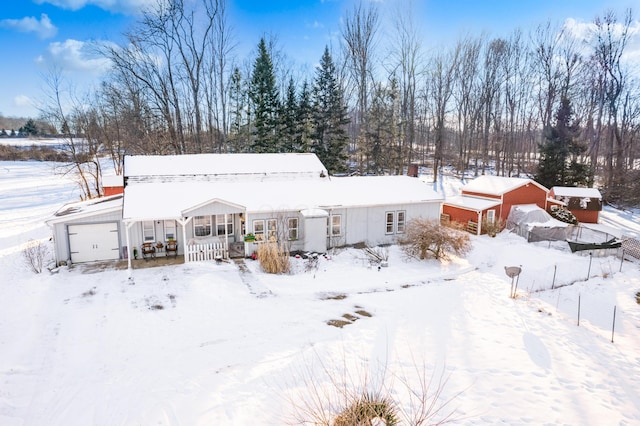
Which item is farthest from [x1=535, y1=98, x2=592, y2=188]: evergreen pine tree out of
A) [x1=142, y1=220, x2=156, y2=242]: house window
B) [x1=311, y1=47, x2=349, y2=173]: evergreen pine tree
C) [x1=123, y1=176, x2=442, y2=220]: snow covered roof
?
Answer: [x1=142, y1=220, x2=156, y2=242]: house window

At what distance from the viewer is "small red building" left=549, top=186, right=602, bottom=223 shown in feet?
77.6

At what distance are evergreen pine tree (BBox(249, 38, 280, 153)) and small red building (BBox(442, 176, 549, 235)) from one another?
50.7 feet

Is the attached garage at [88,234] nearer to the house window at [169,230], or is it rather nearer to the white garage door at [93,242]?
the white garage door at [93,242]

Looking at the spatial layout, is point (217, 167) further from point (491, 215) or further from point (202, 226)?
point (491, 215)

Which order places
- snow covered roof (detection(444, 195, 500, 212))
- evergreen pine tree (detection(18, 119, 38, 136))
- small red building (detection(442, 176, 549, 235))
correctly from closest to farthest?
1. snow covered roof (detection(444, 195, 500, 212))
2. small red building (detection(442, 176, 549, 235))
3. evergreen pine tree (detection(18, 119, 38, 136))

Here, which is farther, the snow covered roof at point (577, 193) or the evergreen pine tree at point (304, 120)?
the evergreen pine tree at point (304, 120)

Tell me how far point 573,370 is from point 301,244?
10.7 meters

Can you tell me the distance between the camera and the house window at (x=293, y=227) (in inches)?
635

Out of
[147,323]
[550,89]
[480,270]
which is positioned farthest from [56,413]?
[550,89]

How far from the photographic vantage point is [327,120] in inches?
1150

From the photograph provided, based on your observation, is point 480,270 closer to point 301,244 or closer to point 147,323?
point 301,244

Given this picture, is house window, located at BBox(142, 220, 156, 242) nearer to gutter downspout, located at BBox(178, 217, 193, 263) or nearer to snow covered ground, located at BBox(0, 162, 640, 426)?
gutter downspout, located at BBox(178, 217, 193, 263)

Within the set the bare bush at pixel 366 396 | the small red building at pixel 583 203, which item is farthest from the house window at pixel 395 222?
the small red building at pixel 583 203

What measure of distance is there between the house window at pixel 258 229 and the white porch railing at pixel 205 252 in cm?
145
